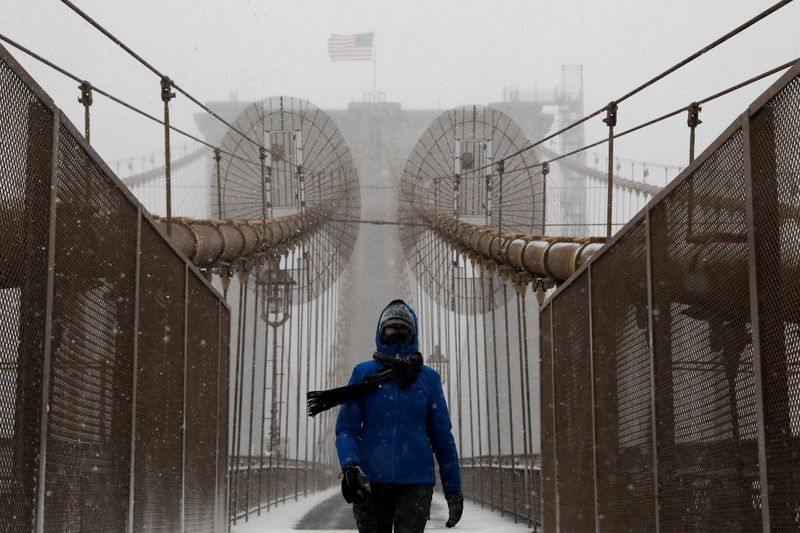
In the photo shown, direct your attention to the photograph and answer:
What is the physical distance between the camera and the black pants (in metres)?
4.90

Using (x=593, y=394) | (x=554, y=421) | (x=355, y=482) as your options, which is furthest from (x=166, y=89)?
(x=355, y=482)

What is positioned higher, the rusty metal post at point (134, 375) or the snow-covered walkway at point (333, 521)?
the rusty metal post at point (134, 375)

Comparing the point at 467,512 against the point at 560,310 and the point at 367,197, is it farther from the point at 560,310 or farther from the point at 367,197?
the point at 367,197

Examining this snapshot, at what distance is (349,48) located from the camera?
164 ft

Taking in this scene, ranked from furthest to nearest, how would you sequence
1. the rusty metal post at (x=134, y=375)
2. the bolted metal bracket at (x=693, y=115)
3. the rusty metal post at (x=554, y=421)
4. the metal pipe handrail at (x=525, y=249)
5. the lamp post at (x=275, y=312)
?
1. the lamp post at (x=275, y=312)
2. the metal pipe handrail at (x=525, y=249)
3. the rusty metal post at (x=554, y=421)
4. the bolted metal bracket at (x=693, y=115)
5. the rusty metal post at (x=134, y=375)

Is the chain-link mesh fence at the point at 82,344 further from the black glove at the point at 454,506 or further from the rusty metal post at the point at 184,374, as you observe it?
the black glove at the point at 454,506

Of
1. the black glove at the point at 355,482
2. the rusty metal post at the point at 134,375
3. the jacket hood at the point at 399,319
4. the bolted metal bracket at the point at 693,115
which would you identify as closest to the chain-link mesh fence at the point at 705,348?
the bolted metal bracket at the point at 693,115

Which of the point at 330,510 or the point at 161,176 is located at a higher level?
the point at 161,176

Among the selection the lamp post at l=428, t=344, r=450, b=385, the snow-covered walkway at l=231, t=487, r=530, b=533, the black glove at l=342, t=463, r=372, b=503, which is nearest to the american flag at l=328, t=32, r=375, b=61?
the lamp post at l=428, t=344, r=450, b=385

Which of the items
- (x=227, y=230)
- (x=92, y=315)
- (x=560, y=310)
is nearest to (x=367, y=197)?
(x=227, y=230)

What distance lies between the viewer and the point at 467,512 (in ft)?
57.1

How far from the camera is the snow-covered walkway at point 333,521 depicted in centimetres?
1298

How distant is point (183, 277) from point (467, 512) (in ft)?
31.2

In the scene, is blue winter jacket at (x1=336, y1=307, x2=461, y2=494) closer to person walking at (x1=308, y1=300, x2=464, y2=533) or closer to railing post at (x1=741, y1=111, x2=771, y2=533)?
person walking at (x1=308, y1=300, x2=464, y2=533)
